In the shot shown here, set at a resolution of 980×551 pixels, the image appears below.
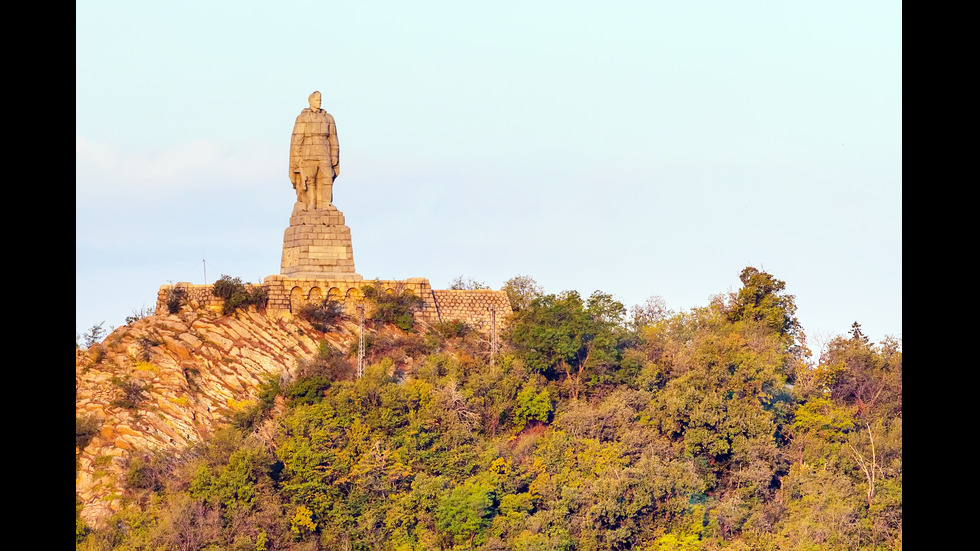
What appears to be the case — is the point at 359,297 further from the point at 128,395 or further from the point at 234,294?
the point at 128,395

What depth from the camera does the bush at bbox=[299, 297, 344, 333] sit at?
136ft

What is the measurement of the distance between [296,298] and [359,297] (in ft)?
5.62

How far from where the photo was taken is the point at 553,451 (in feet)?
132

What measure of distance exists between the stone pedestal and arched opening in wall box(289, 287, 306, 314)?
377 mm

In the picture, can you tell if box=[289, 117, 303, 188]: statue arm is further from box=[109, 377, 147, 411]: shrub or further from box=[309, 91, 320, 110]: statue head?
box=[109, 377, 147, 411]: shrub

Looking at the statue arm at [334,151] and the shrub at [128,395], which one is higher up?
the statue arm at [334,151]

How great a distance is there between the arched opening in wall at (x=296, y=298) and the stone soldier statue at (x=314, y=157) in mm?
2306

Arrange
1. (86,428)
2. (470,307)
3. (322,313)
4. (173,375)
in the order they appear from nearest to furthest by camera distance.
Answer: (86,428) → (173,375) → (322,313) → (470,307)

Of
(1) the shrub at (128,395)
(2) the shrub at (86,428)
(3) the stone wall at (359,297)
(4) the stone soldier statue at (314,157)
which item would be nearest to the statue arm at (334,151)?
(4) the stone soldier statue at (314,157)

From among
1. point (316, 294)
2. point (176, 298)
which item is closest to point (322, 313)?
point (316, 294)

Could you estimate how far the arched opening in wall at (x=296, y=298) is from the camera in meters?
41.7

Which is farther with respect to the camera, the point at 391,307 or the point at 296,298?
the point at 391,307

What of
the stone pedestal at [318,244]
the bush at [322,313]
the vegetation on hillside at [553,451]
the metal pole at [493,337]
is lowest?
the vegetation on hillside at [553,451]

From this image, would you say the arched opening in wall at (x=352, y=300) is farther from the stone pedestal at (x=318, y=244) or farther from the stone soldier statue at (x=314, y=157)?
the stone soldier statue at (x=314, y=157)
